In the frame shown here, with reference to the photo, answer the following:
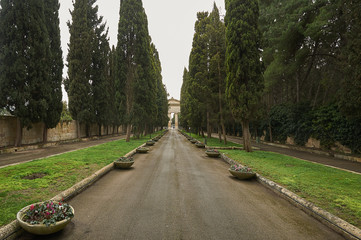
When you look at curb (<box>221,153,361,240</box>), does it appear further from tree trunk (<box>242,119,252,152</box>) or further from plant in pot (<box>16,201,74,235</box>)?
tree trunk (<box>242,119,252,152</box>)

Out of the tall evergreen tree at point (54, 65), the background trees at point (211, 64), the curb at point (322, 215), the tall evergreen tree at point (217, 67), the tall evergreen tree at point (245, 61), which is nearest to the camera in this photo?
the curb at point (322, 215)

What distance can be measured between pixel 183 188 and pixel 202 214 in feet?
5.51

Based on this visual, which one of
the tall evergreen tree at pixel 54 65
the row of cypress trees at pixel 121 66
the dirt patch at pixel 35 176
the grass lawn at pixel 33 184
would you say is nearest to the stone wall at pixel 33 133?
the tall evergreen tree at pixel 54 65

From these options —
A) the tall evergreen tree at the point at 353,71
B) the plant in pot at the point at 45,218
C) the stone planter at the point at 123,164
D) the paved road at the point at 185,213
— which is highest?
the tall evergreen tree at the point at 353,71

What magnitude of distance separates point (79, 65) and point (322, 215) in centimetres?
2494

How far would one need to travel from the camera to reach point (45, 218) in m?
2.94

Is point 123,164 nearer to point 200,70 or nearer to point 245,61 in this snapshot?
point 245,61

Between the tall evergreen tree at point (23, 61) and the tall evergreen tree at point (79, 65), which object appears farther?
the tall evergreen tree at point (79, 65)

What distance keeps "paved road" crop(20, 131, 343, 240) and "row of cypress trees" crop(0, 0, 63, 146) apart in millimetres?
11377

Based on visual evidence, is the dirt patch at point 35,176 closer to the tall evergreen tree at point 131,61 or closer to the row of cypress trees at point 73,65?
the row of cypress trees at point 73,65

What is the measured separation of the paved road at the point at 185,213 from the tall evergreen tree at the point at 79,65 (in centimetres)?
1883

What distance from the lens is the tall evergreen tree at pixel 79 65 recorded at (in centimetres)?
2120

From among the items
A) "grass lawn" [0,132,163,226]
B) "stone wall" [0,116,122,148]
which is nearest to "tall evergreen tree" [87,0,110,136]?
"stone wall" [0,116,122,148]

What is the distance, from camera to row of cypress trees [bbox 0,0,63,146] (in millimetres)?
11977
